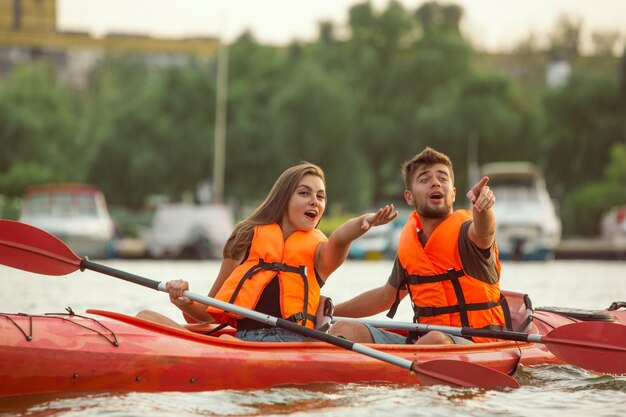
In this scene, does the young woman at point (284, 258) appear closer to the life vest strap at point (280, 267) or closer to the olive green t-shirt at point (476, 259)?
the life vest strap at point (280, 267)

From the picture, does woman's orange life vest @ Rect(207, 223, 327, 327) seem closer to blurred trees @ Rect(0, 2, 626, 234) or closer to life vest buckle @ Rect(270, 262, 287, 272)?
life vest buckle @ Rect(270, 262, 287, 272)

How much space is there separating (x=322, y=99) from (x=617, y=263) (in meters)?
16.2

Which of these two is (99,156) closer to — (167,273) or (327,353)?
(167,273)

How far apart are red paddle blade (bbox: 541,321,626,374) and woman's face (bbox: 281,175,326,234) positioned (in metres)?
1.65

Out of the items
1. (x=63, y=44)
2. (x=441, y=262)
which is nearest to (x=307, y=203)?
(x=441, y=262)

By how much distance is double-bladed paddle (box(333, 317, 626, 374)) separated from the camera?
24.3ft

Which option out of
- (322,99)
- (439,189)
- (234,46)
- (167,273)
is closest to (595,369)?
(439,189)

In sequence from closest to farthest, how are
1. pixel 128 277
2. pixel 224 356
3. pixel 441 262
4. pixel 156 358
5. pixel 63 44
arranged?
pixel 156 358 < pixel 224 356 < pixel 441 262 < pixel 128 277 < pixel 63 44

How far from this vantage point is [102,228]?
79.4 ft

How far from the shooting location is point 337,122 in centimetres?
3956

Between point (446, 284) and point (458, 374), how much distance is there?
0.59 metres

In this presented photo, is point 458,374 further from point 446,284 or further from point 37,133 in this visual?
point 37,133

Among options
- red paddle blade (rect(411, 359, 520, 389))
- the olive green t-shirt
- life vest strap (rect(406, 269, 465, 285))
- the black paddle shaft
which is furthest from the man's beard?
the black paddle shaft

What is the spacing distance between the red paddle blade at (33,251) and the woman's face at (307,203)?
159cm
